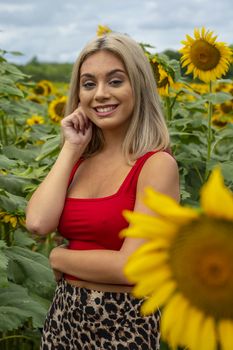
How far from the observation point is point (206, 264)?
0.84m

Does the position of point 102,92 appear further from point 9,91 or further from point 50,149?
point 9,91

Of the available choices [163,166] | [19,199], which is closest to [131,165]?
[163,166]

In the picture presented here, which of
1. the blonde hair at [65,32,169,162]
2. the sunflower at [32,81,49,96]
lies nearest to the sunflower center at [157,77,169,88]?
the blonde hair at [65,32,169,162]

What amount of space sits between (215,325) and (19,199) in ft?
5.28

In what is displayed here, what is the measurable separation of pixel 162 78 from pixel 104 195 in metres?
1.24

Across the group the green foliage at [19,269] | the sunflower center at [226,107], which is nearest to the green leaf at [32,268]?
the green foliage at [19,269]

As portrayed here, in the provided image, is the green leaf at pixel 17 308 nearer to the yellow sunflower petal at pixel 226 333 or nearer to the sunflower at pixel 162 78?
the sunflower at pixel 162 78

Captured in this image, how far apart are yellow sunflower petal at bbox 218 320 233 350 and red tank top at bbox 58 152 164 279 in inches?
35.1

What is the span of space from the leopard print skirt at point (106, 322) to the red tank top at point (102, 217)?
0.24ft

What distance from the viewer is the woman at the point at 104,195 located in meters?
1.76

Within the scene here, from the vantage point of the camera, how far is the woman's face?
5.97 feet

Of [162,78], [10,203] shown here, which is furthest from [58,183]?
[162,78]

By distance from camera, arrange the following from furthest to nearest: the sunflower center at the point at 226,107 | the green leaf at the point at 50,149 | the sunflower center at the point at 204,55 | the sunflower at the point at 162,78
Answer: the sunflower center at the point at 226,107 → the sunflower center at the point at 204,55 → the sunflower at the point at 162,78 → the green leaf at the point at 50,149

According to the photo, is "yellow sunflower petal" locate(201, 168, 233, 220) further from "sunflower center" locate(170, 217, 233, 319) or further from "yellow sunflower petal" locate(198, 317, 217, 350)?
"yellow sunflower petal" locate(198, 317, 217, 350)
